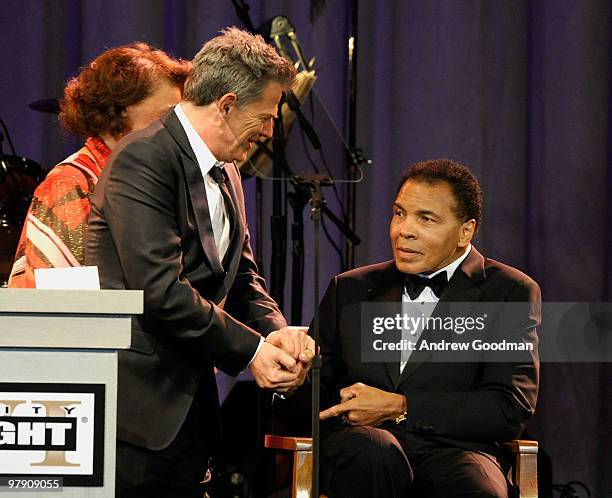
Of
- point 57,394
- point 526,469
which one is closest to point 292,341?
point 526,469

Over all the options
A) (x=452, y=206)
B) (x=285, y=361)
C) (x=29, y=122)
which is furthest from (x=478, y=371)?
(x=29, y=122)

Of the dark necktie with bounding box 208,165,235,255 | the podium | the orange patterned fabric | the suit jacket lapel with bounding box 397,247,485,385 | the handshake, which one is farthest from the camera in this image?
the suit jacket lapel with bounding box 397,247,485,385

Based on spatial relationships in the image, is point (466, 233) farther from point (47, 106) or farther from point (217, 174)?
point (47, 106)

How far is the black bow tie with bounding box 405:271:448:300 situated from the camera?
2900mm

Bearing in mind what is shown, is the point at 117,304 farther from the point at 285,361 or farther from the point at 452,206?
the point at 452,206

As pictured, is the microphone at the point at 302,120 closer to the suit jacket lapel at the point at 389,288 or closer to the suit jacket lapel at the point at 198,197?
the suit jacket lapel at the point at 389,288

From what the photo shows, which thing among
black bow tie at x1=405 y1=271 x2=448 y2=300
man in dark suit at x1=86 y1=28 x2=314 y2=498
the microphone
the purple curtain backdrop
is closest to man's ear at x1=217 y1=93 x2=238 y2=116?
man in dark suit at x1=86 y1=28 x2=314 y2=498

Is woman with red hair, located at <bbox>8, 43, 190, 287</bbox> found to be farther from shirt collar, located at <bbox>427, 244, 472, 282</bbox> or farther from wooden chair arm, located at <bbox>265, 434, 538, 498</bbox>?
shirt collar, located at <bbox>427, 244, 472, 282</bbox>

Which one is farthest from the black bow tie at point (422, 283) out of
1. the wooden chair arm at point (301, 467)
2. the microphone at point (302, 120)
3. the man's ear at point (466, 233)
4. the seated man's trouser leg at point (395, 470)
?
the microphone at point (302, 120)

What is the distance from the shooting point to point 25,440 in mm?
1333

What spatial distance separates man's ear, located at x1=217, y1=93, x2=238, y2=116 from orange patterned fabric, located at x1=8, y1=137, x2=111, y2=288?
48 centimetres

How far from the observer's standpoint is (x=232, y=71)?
2.22 metres

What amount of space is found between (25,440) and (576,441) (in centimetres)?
298

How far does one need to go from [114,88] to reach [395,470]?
122cm
